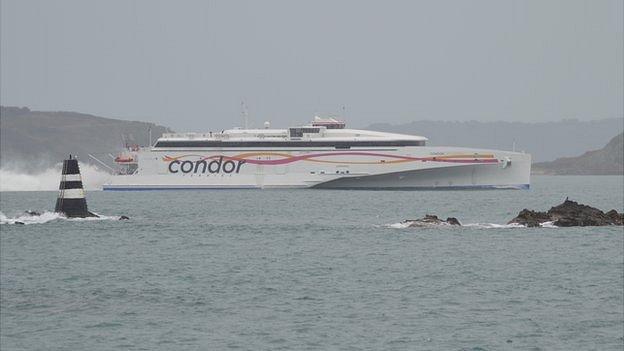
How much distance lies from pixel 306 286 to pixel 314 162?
52.4m

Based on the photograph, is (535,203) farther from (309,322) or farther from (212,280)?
(309,322)

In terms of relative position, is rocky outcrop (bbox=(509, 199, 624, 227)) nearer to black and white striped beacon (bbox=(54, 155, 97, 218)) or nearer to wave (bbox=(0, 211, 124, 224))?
black and white striped beacon (bbox=(54, 155, 97, 218))

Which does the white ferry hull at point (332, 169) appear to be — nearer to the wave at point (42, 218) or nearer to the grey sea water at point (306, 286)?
the grey sea water at point (306, 286)

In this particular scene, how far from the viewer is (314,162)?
263 ft

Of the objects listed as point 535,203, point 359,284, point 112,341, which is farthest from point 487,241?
point 535,203

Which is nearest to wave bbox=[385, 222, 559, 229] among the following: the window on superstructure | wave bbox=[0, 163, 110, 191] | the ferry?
the ferry

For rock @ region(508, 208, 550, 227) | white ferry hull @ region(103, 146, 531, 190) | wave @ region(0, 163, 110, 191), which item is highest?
white ferry hull @ region(103, 146, 531, 190)

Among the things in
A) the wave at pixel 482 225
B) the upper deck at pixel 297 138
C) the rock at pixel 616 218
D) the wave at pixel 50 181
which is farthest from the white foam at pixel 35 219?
the wave at pixel 50 181

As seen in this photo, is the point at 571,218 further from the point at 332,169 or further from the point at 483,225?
the point at 332,169

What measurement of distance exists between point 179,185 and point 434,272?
53.2 metres

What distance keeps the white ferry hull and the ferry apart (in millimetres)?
64

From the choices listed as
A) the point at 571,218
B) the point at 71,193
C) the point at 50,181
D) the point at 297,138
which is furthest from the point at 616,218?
the point at 50,181

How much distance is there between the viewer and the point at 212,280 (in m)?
29.0

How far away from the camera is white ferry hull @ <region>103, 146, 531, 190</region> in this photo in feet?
259
